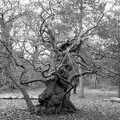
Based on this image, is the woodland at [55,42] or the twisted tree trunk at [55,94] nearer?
the woodland at [55,42]

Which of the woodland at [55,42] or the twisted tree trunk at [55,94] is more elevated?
the woodland at [55,42]

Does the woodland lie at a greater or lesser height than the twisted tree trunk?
greater

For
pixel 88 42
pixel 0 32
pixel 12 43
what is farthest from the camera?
pixel 88 42

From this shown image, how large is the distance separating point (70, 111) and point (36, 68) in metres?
2.41

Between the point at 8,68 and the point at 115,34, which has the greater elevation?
the point at 115,34

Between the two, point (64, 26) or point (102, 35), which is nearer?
point (102, 35)

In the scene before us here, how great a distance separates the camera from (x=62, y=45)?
364 inches

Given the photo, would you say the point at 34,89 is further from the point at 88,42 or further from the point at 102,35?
the point at 102,35

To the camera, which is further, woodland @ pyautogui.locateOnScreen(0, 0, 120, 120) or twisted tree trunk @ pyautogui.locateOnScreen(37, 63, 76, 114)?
twisted tree trunk @ pyautogui.locateOnScreen(37, 63, 76, 114)

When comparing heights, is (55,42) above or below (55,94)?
above

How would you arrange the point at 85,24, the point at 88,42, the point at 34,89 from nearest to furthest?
1. the point at 85,24
2. the point at 88,42
3. the point at 34,89

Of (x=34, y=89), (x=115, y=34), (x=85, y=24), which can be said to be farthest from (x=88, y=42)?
(x=34, y=89)

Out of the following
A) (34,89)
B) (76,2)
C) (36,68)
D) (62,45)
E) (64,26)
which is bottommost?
Result: (34,89)

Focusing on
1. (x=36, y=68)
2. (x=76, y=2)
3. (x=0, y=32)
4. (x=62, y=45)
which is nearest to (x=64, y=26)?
(x=62, y=45)
